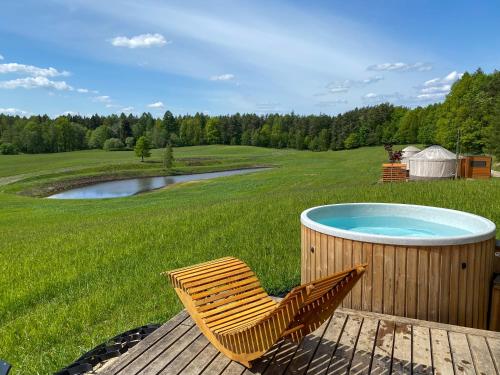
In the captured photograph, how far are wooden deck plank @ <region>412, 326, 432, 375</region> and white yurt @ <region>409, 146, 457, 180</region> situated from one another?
21.5 m

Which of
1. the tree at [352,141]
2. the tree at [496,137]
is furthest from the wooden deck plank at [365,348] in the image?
the tree at [352,141]

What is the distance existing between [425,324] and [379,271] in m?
0.69

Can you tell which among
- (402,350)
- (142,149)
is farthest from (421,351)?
(142,149)

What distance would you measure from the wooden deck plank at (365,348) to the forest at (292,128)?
151 ft

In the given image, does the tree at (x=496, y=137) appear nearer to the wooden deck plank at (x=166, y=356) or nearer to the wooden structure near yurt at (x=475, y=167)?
the wooden structure near yurt at (x=475, y=167)

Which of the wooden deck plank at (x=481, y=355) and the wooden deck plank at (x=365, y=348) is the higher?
the wooden deck plank at (x=481, y=355)

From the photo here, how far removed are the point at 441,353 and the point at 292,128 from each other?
4033 inches

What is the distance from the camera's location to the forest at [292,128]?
49.1 meters

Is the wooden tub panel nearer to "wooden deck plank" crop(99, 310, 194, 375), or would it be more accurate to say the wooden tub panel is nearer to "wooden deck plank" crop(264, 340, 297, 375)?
"wooden deck plank" crop(264, 340, 297, 375)

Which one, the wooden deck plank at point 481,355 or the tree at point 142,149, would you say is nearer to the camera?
the wooden deck plank at point 481,355

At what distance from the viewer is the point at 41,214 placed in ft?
67.1

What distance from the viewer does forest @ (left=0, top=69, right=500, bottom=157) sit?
49125 mm

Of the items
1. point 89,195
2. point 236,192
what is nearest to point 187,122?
point 89,195

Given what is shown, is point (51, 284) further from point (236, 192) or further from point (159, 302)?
point (236, 192)
